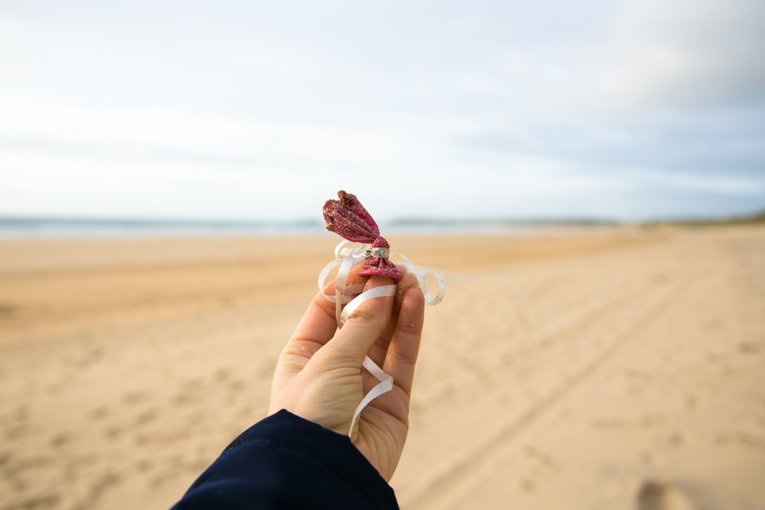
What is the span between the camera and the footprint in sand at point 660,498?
2.44 metres

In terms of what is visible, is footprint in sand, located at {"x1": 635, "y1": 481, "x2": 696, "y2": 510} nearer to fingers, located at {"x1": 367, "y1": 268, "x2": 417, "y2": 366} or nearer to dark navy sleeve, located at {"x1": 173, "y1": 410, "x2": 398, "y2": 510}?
fingers, located at {"x1": 367, "y1": 268, "x2": 417, "y2": 366}

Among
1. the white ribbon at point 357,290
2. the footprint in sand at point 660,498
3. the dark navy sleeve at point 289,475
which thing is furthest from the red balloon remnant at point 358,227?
the footprint in sand at point 660,498

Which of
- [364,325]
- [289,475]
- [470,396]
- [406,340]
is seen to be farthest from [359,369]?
[470,396]

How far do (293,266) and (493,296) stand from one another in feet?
26.9

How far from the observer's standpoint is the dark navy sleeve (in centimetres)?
100

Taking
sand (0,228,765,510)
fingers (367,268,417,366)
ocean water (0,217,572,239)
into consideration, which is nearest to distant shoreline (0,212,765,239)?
ocean water (0,217,572,239)

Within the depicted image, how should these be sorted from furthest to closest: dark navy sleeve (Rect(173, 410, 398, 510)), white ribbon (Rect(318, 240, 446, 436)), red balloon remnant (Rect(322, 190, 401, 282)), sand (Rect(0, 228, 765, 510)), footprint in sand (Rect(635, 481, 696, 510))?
1. sand (Rect(0, 228, 765, 510))
2. footprint in sand (Rect(635, 481, 696, 510))
3. red balloon remnant (Rect(322, 190, 401, 282))
4. white ribbon (Rect(318, 240, 446, 436))
5. dark navy sleeve (Rect(173, 410, 398, 510))

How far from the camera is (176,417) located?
3.82 meters

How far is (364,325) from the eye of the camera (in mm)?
1568

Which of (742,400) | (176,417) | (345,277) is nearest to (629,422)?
(742,400)

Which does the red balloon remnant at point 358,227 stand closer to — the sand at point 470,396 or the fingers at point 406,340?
the fingers at point 406,340

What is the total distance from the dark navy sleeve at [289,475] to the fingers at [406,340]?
535 millimetres

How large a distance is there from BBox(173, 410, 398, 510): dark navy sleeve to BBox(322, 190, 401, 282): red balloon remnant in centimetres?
64

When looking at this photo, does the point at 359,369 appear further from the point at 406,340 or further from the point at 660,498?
the point at 660,498
